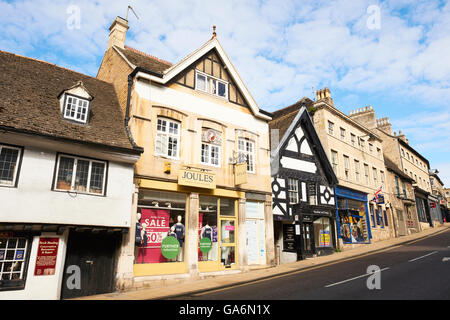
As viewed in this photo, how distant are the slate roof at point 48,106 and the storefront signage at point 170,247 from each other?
12.4 ft

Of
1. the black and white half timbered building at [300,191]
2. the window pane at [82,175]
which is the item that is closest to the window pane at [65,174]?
the window pane at [82,175]

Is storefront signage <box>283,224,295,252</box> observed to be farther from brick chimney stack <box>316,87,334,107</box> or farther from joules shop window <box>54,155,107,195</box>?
brick chimney stack <box>316,87,334,107</box>

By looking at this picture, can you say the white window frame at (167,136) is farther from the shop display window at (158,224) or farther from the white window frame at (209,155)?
the shop display window at (158,224)

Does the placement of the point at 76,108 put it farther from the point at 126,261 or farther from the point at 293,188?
the point at 293,188

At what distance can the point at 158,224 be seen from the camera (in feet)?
38.0

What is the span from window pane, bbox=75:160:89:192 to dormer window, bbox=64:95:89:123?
169 cm

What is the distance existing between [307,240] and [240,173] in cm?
721

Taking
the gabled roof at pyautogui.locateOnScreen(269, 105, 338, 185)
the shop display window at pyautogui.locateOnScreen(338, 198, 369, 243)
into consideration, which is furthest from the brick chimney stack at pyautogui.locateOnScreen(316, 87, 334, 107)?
the shop display window at pyautogui.locateOnScreen(338, 198, 369, 243)

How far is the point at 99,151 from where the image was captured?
999 cm

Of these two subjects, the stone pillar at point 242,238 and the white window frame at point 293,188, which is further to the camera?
the white window frame at point 293,188

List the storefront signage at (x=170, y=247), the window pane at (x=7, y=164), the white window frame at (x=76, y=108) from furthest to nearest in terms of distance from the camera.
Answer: the storefront signage at (x=170, y=247) → the white window frame at (x=76, y=108) → the window pane at (x=7, y=164)

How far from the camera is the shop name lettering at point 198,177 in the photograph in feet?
40.2
